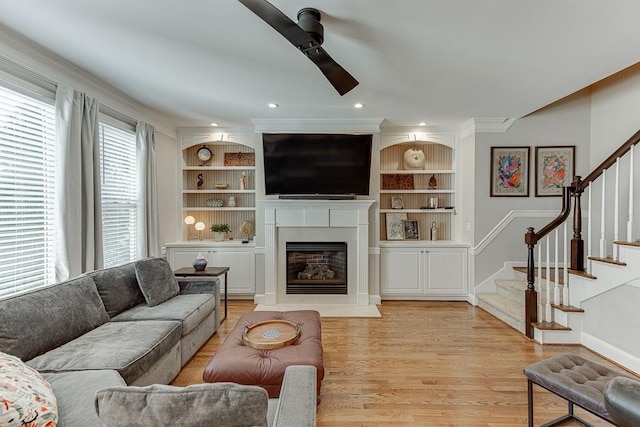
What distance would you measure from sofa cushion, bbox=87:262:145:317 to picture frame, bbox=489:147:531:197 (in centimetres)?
457

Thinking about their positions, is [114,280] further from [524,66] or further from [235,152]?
[524,66]

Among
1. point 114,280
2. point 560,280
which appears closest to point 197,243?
point 114,280

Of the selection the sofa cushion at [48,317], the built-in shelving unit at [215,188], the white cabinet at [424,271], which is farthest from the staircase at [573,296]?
the sofa cushion at [48,317]

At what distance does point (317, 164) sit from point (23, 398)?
12.0 feet

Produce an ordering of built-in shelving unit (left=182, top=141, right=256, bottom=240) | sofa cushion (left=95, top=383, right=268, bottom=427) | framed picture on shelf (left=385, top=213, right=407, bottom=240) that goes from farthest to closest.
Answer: built-in shelving unit (left=182, top=141, right=256, bottom=240) → framed picture on shelf (left=385, top=213, right=407, bottom=240) → sofa cushion (left=95, top=383, right=268, bottom=427)

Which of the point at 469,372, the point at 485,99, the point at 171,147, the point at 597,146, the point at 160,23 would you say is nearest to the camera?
the point at 160,23

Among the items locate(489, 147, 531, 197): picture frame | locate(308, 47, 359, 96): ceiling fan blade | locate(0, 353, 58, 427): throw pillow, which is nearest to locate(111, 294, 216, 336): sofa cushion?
locate(0, 353, 58, 427): throw pillow

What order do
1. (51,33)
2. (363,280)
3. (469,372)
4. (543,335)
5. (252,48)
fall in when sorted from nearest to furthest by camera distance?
(51,33)
(252,48)
(469,372)
(543,335)
(363,280)

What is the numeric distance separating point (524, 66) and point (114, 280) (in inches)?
161

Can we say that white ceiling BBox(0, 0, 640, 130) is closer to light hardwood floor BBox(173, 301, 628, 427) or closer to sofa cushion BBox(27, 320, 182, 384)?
sofa cushion BBox(27, 320, 182, 384)

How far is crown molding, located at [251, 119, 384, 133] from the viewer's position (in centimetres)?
442

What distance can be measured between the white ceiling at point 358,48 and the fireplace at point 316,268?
1.99 meters

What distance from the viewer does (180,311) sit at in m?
2.81

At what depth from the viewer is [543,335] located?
3.22 m
